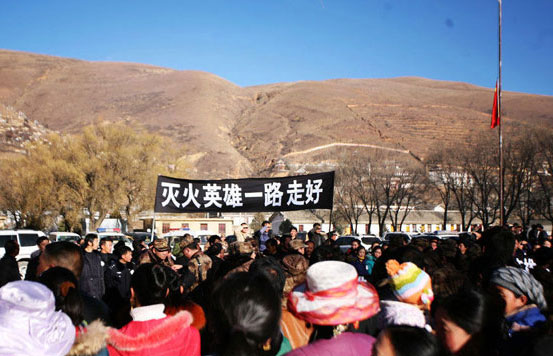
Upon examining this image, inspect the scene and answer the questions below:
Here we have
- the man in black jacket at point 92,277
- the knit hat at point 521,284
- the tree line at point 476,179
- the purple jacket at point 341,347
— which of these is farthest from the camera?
the tree line at point 476,179

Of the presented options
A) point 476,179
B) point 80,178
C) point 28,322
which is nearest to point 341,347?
point 28,322

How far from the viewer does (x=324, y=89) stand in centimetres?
19212

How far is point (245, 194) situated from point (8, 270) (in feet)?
18.5

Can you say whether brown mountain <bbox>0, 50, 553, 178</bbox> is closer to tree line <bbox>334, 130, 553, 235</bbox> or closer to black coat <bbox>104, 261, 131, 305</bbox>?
tree line <bbox>334, 130, 553, 235</bbox>

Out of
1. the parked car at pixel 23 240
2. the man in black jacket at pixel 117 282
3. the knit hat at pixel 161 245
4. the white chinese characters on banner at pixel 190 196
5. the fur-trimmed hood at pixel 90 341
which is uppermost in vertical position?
the fur-trimmed hood at pixel 90 341

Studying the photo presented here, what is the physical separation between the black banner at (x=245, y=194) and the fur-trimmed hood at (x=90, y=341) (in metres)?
8.32

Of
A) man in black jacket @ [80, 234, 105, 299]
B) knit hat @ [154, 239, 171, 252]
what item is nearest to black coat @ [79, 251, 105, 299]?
man in black jacket @ [80, 234, 105, 299]

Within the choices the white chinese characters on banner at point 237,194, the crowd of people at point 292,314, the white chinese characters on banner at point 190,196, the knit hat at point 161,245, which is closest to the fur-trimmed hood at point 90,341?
the crowd of people at point 292,314

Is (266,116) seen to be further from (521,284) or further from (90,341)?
(90,341)

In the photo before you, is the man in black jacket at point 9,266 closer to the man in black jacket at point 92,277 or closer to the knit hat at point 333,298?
the man in black jacket at point 92,277

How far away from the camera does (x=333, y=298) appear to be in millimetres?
2771

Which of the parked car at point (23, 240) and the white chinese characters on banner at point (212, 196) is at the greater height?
the white chinese characters on banner at point (212, 196)

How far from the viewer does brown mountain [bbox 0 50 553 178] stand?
12875 centimetres

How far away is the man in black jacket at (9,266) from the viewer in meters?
7.08
